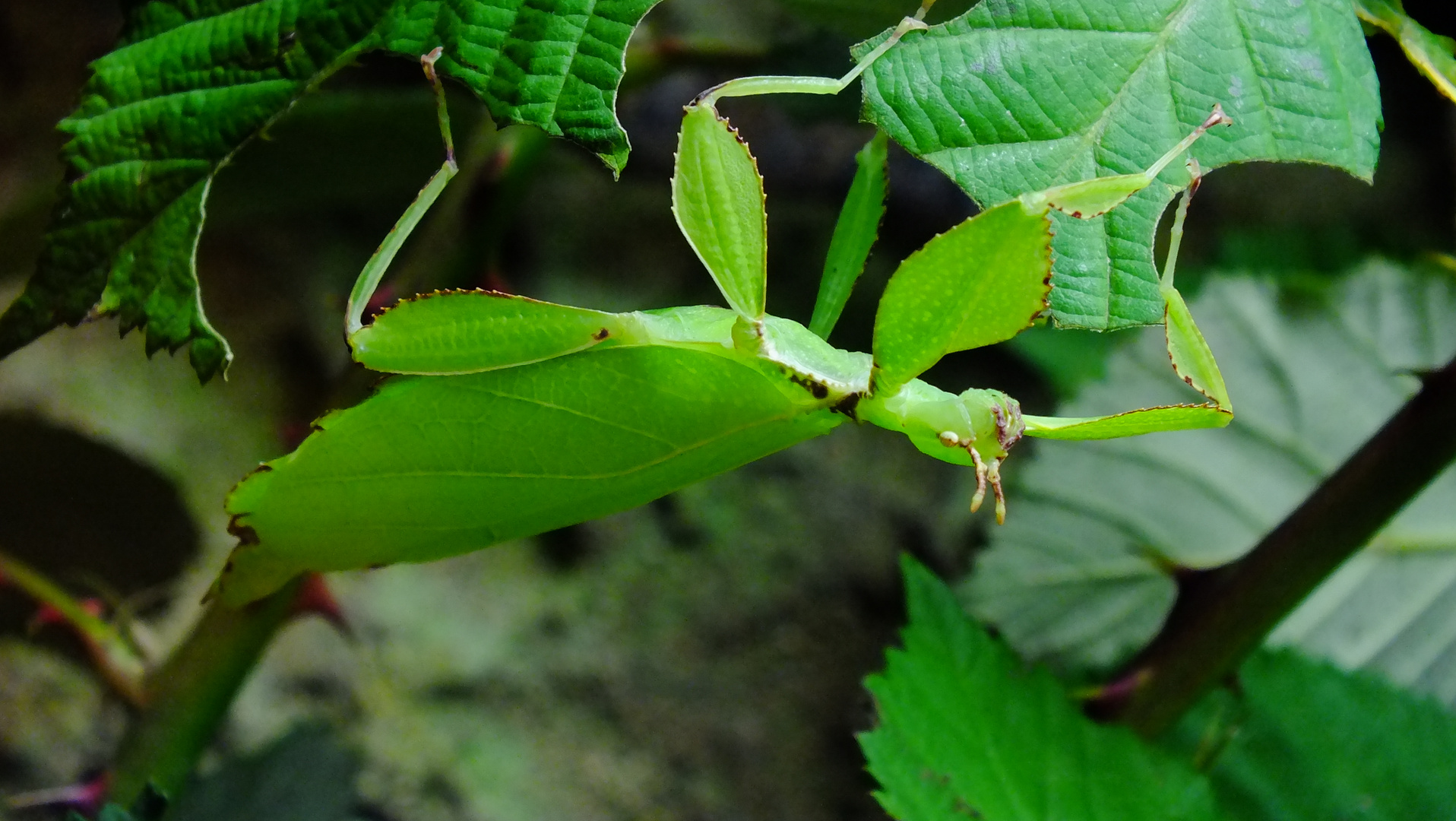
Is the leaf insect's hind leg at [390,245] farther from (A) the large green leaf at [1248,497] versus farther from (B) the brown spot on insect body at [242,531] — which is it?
(A) the large green leaf at [1248,497]

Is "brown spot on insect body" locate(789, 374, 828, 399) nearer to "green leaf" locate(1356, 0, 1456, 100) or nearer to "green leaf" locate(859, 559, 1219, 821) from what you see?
"green leaf" locate(859, 559, 1219, 821)

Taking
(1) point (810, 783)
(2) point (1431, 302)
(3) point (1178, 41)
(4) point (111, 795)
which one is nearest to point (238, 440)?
(4) point (111, 795)

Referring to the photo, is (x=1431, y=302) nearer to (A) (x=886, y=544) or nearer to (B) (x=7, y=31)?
(A) (x=886, y=544)

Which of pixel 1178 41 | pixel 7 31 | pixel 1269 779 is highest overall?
pixel 1178 41

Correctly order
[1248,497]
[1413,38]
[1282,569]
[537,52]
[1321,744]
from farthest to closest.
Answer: [1248,497] → [1321,744] → [1282,569] → [1413,38] → [537,52]

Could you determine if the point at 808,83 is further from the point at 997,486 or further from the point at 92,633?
the point at 92,633

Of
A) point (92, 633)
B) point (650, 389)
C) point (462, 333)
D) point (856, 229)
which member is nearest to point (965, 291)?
point (856, 229)
